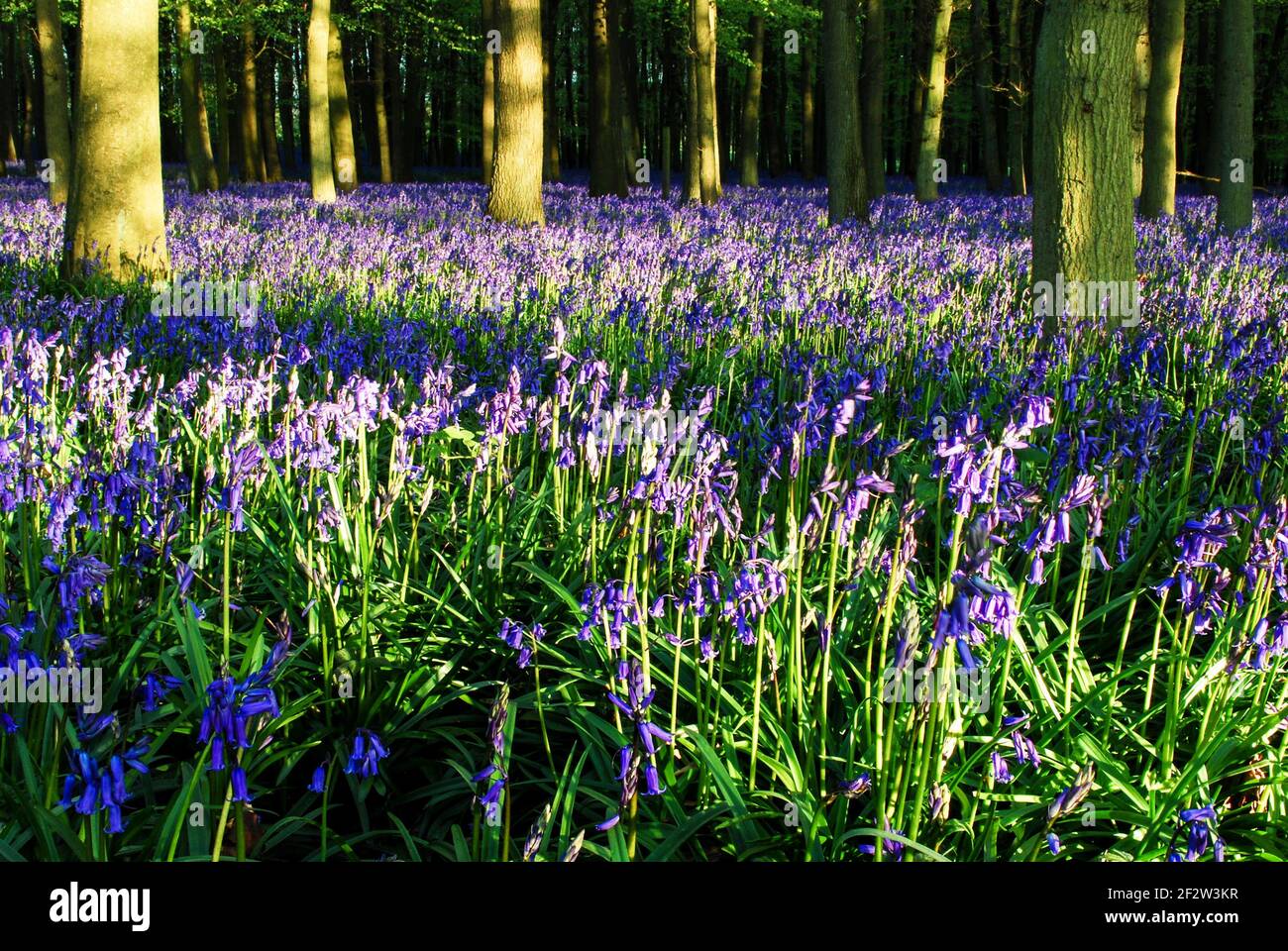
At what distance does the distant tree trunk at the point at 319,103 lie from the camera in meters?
17.2

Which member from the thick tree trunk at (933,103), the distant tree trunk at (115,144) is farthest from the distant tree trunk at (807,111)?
the distant tree trunk at (115,144)

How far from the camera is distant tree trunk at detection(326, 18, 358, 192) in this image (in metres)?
21.4

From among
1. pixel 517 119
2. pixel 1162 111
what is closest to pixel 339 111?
pixel 517 119

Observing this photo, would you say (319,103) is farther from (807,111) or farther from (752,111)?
(807,111)

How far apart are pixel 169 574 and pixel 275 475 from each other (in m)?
0.48

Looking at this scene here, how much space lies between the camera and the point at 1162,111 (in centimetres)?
1512

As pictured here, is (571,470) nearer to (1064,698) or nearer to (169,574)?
(169,574)

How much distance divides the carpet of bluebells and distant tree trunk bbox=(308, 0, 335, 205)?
1337 cm

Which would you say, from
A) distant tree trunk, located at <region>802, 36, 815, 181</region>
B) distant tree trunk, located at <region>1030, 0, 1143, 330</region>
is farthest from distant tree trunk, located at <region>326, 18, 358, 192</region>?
distant tree trunk, located at <region>1030, 0, 1143, 330</region>

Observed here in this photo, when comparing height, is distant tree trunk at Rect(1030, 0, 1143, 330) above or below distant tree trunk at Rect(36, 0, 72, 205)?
below

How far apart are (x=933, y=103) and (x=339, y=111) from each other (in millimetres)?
12197

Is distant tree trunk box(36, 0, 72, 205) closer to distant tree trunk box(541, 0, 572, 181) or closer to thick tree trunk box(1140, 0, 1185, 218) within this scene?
distant tree trunk box(541, 0, 572, 181)

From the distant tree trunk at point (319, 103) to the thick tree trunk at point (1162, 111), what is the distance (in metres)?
12.9

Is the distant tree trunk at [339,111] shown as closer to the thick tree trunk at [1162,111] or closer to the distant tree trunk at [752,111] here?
the distant tree trunk at [752,111]
